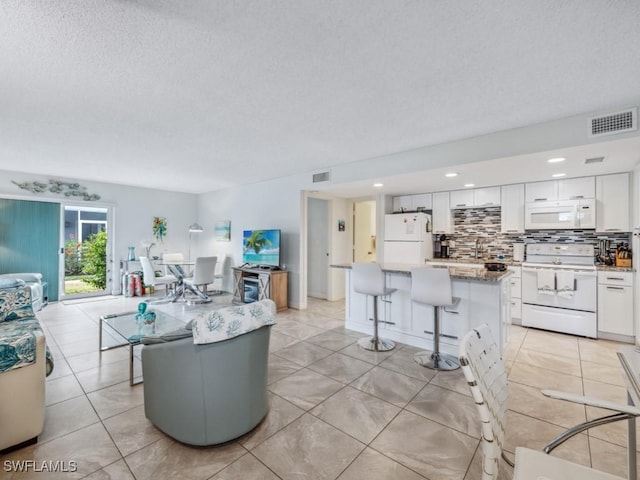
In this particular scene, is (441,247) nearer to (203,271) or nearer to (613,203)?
(613,203)

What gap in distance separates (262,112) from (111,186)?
17.9 ft

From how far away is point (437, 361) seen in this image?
3104 millimetres

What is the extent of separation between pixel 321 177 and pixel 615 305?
435cm

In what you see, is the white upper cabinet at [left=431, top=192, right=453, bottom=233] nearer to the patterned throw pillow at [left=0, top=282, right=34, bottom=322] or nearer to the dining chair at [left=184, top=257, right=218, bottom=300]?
the dining chair at [left=184, top=257, right=218, bottom=300]

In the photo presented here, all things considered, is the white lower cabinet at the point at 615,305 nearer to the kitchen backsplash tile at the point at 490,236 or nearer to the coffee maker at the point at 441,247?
the kitchen backsplash tile at the point at 490,236

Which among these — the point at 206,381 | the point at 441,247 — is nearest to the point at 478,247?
the point at 441,247

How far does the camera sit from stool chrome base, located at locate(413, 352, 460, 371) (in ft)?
9.92

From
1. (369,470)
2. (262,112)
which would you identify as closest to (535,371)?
(369,470)

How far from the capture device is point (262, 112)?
283cm

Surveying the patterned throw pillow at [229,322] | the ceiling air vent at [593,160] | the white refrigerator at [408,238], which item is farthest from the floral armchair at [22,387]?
the ceiling air vent at [593,160]

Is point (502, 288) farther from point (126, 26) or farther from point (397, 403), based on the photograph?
point (126, 26)

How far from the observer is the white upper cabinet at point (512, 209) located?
4652 mm

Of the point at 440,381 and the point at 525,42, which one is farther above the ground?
the point at 525,42

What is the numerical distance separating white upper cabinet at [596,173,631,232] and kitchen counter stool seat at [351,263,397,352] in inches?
124
